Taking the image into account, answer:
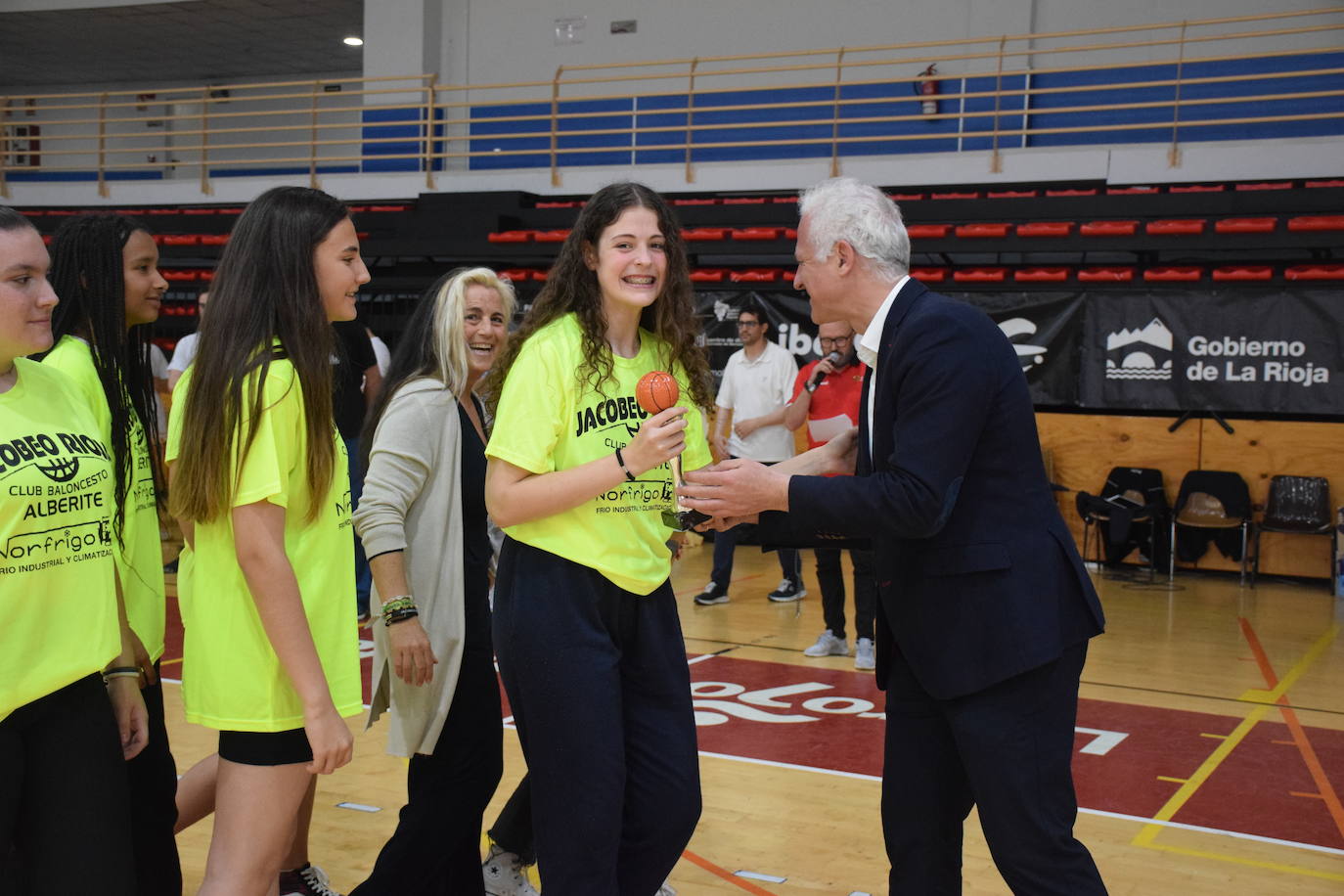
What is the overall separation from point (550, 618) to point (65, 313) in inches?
48.8

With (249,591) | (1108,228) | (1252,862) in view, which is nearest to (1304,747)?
(1252,862)

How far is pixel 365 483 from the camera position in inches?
117

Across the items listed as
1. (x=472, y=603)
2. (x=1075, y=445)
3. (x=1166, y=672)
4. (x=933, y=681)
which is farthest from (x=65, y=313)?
(x=1075, y=445)

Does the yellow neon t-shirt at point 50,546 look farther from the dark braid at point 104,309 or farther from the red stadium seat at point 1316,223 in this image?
the red stadium seat at point 1316,223

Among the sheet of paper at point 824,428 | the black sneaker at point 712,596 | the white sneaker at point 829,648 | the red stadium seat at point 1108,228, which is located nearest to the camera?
the sheet of paper at point 824,428

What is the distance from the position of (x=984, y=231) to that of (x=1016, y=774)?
10.0m

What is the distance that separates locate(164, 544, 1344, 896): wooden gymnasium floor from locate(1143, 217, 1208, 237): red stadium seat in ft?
14.3

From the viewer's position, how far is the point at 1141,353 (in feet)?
33.5

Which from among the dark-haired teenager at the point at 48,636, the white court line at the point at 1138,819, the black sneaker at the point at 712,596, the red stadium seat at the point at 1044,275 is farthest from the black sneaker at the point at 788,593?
the dark-haired teenager at the point at 48,636

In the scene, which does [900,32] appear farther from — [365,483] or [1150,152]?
[365,483]

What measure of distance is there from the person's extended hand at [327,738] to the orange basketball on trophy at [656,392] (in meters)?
0.80

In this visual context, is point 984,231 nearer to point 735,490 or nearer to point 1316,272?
point 1316,272

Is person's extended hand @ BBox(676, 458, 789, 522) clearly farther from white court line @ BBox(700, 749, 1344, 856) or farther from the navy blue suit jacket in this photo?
white court line @ BBox(700, 749, 1344, 856)

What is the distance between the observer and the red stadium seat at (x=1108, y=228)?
11.1 m
